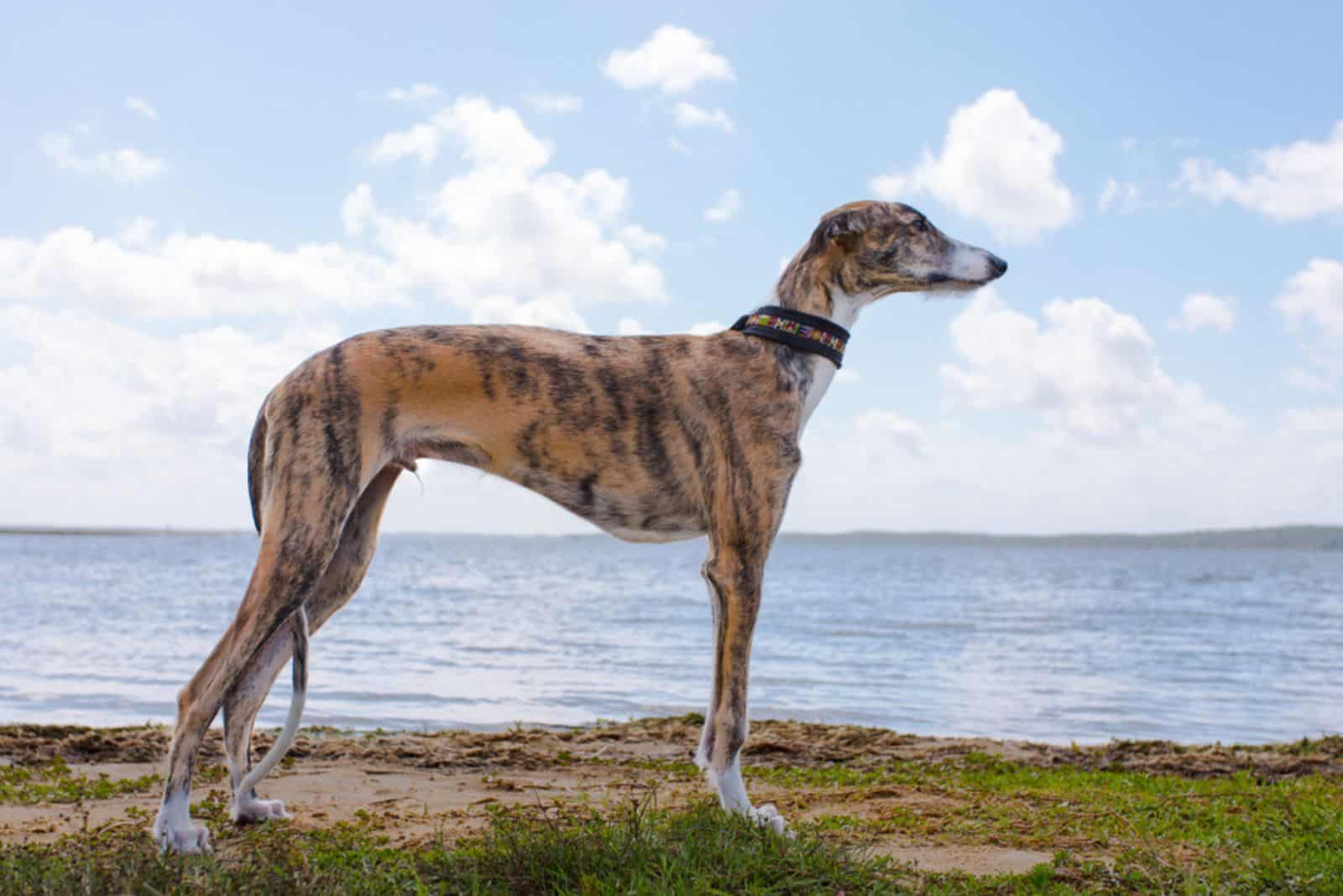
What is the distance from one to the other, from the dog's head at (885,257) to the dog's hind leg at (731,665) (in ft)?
4.06

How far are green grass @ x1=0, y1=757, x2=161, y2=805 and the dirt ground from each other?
0.16 meters

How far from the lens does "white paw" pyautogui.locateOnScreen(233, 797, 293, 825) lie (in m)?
4.82

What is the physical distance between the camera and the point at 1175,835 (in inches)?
195

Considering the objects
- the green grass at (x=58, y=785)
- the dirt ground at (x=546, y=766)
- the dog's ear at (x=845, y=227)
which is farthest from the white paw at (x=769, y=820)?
the green grass at (x=58, y=785)

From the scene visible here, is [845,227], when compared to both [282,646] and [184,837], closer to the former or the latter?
[282,646]

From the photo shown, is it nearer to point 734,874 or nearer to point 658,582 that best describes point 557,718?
point 734,874

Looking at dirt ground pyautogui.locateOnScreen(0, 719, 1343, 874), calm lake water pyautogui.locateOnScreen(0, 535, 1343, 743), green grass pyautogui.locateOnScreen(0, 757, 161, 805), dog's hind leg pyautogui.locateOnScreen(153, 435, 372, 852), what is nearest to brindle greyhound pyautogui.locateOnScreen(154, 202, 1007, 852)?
dog's hind leg pyautogui.locateOnScreen(153, 435, 372, 852)

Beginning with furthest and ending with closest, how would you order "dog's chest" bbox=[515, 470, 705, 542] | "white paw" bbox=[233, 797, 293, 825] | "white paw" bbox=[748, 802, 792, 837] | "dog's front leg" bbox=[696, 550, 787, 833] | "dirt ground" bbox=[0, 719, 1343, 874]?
"dirt ground" bbox=[0, 719, 1343, 874] < "white paw" bbox=[233, 797, 293, 825] < "dog's chest" bbox=[515, 470, 705, 542] < "dog's front leg" bbox=[696, 550, 787, 833] < "white paw" bbox=[748, 802, 792, 837]

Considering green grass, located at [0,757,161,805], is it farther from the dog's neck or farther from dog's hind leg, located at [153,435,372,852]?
the dog's neck

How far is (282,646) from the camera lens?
4.71 metres

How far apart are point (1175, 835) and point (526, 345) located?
370 cm

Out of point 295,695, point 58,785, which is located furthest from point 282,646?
point 58,785

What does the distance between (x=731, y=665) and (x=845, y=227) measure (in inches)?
75.6

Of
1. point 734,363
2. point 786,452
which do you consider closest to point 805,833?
point 786,452
